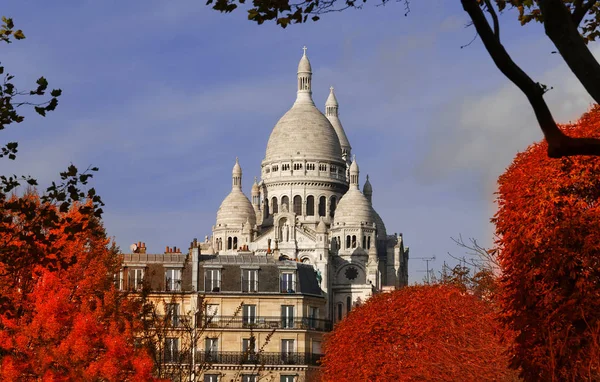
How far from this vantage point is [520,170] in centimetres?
3606

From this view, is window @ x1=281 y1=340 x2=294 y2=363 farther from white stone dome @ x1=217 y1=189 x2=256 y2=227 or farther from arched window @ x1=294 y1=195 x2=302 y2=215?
arched window @ x1=294 y1=195 x2=302 y2=215

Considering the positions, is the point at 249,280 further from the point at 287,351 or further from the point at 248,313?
the point at 287,351

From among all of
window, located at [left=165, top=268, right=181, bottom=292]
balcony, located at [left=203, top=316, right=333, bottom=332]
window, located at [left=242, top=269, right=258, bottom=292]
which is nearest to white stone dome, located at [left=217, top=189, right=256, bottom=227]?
window, located at [left=242, top=269, right=258, bottom=292]

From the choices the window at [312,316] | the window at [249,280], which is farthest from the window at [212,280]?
Result: the window at [312,316]

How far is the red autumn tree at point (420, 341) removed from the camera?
1649 inches

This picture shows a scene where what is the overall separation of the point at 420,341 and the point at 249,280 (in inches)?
1540

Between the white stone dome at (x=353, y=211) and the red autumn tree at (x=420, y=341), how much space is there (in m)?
126

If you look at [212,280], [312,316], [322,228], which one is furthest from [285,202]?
[212,280]

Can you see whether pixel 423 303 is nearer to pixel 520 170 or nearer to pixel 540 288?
pixel 520 170

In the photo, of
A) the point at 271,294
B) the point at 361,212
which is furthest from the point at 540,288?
the point at 361,212

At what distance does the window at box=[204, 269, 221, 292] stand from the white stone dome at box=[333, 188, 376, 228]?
332 feet

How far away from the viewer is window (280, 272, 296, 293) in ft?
302

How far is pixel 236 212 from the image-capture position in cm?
19450

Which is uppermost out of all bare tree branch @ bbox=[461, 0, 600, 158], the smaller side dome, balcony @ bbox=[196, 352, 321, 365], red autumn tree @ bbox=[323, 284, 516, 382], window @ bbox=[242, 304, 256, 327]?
the smaller side dome
